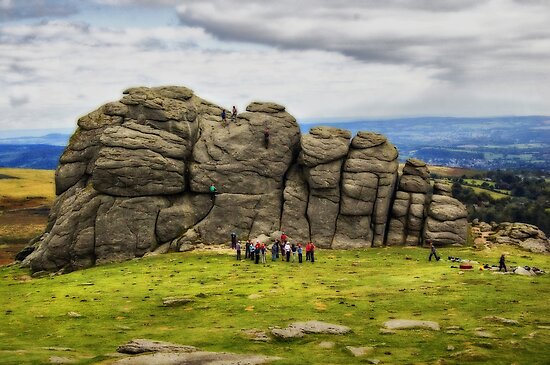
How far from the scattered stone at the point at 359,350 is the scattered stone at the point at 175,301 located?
21983 millimetres

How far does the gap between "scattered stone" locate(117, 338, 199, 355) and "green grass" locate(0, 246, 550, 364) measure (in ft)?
5.13

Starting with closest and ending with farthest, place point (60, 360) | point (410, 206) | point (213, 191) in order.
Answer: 1. point (60, 360)
2. point (213, 191)
3. point (410, 206)

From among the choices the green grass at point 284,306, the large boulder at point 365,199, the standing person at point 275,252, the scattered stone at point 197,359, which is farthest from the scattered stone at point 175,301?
the large boulder at point 365,199

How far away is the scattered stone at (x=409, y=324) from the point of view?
4517cm

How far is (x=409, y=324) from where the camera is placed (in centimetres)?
4597

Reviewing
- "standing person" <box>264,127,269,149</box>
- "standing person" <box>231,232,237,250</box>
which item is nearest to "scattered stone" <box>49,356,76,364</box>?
"standing person" <box>231,232,237,250</box>

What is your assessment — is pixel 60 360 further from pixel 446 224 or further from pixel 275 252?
pixel 446 224

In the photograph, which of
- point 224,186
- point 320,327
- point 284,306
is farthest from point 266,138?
point 320,327

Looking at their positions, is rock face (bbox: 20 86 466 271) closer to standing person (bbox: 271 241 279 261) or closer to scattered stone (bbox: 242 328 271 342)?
standing person (bbox: 271 241 279 261)

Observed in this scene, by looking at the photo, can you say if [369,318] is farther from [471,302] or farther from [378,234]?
[378,234]

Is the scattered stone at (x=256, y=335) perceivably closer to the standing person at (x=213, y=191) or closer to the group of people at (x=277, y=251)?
the group of people at (x=277, y=251)

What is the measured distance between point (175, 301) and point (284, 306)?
11.2m

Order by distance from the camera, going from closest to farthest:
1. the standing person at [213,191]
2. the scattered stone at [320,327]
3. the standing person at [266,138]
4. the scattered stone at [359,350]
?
the scattered stone at [359,350]
the scattered stone at [320,327]
the standing person at [213,191]
the standing person at [266,138]

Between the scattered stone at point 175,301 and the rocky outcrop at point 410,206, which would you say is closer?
the scattered stone at point 175,301
